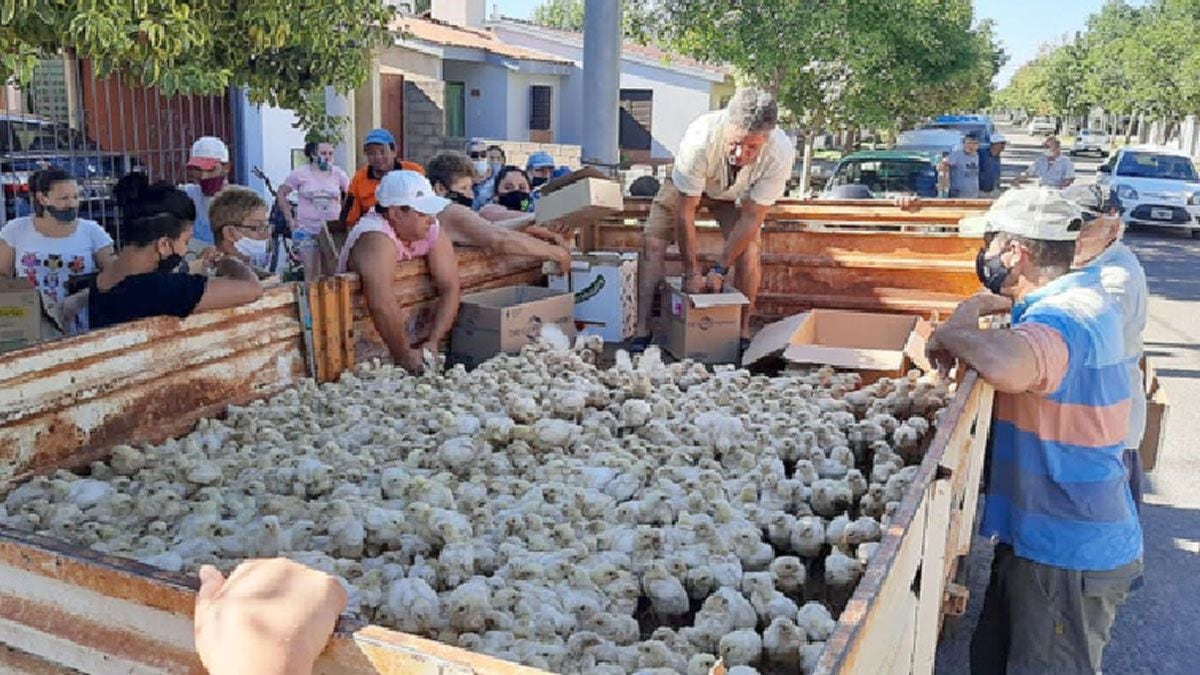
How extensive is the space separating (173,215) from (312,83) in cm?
109

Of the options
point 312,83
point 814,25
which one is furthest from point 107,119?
point 814,25

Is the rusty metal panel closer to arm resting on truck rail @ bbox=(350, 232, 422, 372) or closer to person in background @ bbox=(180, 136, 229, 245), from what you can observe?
arm resting on truck rail @ bbox=(350, 232, 422, 372)

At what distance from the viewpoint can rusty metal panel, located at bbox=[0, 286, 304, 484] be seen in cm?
313

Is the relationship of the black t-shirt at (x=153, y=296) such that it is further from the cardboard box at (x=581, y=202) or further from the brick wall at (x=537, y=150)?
the brick wall at (x=537, y=150)

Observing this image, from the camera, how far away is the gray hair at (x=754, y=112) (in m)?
5.80

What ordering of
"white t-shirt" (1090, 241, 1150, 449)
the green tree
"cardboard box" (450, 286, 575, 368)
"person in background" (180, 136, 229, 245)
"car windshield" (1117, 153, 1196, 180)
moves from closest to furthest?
"white t-shirt" (1090, 241, 1150, 449), "cardboard box" (450, 286, 575, 368), "person in background" (180, 136, 229, 245), the green tree, "car windshield" (1117, 153, 1196, 180)

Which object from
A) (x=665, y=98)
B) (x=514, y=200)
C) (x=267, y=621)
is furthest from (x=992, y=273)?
(x=665, y=98)

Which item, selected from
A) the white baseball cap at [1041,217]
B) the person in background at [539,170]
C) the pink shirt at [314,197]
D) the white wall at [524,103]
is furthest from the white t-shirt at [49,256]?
the white wall at [524,103]

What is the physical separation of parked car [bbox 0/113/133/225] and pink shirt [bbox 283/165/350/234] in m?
2.31

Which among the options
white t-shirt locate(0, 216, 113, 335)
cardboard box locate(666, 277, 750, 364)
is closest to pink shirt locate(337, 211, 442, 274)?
white t-shirt locate(0, 216, 113, 335)

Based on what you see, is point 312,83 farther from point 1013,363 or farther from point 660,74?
point 660,74

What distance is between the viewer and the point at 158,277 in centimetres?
385

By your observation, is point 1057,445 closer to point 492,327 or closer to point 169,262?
point 492,327

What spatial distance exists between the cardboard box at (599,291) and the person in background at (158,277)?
92.7 inches
